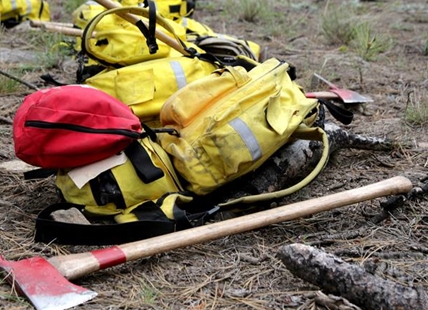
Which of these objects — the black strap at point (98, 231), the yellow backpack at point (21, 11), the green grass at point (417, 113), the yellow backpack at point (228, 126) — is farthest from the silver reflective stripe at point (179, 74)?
the yellow backpack at point (21, 11)

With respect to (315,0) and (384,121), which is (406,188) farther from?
(315,0)

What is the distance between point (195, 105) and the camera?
117 inches

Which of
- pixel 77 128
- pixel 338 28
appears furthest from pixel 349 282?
pixel 338 28

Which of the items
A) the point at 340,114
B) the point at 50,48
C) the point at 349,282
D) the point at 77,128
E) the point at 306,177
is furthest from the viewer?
the point at 50,48

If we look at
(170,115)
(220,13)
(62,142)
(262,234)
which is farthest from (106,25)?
(220,13)

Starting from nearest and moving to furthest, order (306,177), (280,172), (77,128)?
(77,128) → (306,177) → (280,172)

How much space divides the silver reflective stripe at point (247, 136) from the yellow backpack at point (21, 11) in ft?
13.2

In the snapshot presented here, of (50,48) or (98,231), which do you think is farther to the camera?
(50,48)

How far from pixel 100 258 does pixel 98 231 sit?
0.72 feet

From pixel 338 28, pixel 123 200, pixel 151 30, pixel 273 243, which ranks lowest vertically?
pixel 338 28

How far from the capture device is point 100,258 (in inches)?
93.1

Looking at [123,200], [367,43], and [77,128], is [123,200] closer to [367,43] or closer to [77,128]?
[77,128]

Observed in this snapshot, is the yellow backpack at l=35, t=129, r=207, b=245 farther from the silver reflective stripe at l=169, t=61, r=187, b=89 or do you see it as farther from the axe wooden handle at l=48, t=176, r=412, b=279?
the silver reflective stripe at l=169, t=61, r=187, b=89

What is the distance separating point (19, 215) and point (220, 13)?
16.6ft
